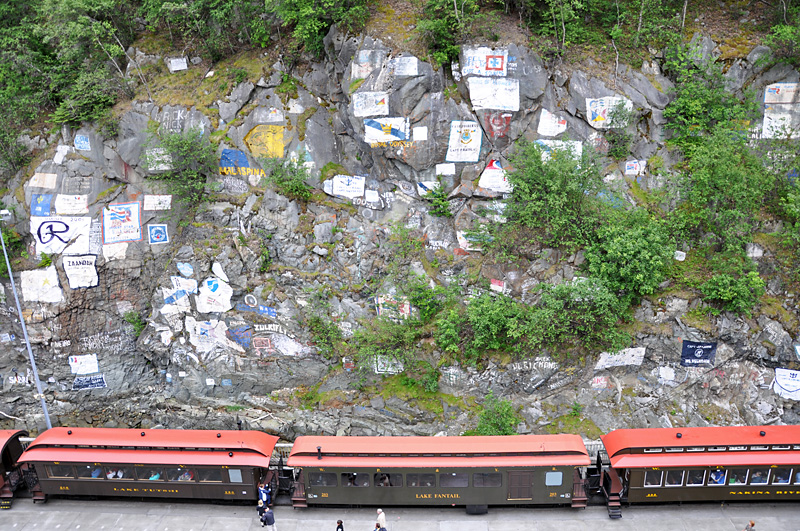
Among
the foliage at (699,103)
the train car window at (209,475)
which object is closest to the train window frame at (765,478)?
the foliage at (699,103)

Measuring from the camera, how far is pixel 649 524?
13.7 m

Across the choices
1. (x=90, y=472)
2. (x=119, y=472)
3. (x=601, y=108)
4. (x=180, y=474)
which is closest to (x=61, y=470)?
(x=90, y=472)

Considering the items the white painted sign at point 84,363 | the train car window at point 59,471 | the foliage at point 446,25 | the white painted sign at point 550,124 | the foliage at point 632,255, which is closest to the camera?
the train car window at point 59,471

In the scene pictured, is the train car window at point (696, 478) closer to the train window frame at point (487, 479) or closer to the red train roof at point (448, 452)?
the red train roof at point (448, 452)

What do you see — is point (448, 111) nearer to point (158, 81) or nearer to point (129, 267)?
point (158, 81)

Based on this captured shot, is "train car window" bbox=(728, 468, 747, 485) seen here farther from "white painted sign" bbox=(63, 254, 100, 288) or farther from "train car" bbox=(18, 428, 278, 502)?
"white painted sign" bbox=(63, 254, 100, 288)

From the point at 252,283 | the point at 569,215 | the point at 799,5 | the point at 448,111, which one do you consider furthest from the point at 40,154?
the point at 799,5

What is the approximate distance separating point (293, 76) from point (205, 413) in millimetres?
12983

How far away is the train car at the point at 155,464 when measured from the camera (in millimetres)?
14328

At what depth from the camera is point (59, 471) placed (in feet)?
48.6

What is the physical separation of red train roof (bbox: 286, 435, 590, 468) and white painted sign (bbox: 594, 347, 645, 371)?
342 cm

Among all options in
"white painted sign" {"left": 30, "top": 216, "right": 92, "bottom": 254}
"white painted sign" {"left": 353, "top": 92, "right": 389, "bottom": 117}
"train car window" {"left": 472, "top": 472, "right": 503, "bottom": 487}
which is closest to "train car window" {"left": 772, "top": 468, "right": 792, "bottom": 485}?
"train car window" {"left": 472, "top": 472, "right": 503, "bottom": 487}

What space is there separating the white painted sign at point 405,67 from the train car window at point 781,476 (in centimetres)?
1576

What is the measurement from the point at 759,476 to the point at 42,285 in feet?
79.6
